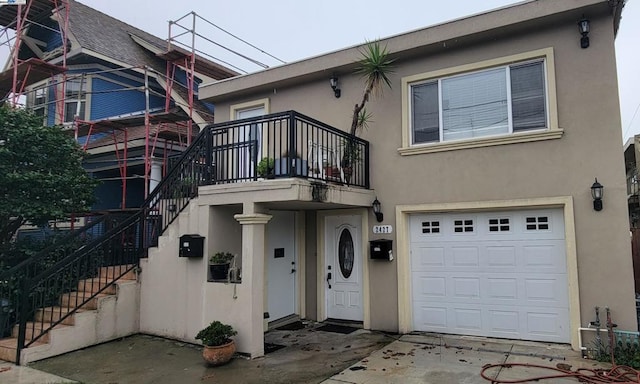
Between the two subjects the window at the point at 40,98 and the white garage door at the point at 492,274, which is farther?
the window at the point at 40,98

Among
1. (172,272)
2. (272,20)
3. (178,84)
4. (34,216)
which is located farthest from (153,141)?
(272,20)

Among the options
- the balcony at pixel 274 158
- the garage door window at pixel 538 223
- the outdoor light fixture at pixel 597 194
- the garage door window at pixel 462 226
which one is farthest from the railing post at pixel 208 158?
the outdoor light fixture at pixel 597 194

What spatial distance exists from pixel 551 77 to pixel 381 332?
17.2 ft

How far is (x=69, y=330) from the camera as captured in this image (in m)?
6.68

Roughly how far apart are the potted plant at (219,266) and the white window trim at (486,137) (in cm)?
378

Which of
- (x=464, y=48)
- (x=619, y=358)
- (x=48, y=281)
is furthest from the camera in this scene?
(x=464, y=48)

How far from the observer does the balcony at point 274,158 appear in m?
6.58

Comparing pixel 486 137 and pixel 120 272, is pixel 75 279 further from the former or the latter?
pixel 486 137

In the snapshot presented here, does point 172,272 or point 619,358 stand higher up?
point 172,272

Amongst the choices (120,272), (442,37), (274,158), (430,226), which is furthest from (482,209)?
(120,272)

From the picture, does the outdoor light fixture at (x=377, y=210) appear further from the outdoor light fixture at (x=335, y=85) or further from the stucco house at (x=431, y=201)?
the outdoor light fixture at (x=335, y=85)

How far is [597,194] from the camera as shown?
6.20 metres

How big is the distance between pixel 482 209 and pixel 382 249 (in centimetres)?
190

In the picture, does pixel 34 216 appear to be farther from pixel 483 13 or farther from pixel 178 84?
pixel 483 13
